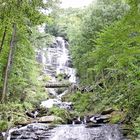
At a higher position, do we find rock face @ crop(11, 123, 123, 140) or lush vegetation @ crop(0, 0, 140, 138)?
lush vegetation @ crop(0, 0, 140, 138)

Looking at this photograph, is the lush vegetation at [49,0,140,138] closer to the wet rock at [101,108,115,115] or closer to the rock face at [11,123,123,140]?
the wet rock at [101,108,115,115]

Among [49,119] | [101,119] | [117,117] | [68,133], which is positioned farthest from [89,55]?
[68,133]

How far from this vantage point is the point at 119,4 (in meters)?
22.6

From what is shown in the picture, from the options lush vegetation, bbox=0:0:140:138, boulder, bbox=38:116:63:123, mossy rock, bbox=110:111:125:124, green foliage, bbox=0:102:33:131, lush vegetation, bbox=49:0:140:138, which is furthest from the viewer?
boulder, bbox=38:116:63:123

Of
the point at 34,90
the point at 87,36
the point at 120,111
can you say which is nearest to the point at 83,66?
the point at 87,36

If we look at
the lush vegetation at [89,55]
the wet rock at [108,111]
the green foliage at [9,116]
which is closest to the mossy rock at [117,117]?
the lush vegetation at [89,55]

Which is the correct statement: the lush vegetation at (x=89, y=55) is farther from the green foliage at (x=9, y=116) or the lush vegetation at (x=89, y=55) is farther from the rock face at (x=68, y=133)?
the rock face at (x=68, y=133)

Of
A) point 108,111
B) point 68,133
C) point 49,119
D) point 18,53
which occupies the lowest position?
point 68,133

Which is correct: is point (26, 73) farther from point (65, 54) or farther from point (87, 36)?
point (65, 54)

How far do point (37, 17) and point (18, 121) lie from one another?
541cm

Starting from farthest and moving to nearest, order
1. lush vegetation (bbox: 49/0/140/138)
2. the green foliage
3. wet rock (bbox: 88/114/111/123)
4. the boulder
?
the boulder
wet rock (bbox: 88/114/111/123)
the green foliage
lush vegetation (bbox: 49/0/140/138)

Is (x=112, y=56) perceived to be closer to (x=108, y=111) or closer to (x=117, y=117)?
(x=108, y=111)

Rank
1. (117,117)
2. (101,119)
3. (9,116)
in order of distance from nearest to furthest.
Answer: (117,117) → (9,116) → (101,119)

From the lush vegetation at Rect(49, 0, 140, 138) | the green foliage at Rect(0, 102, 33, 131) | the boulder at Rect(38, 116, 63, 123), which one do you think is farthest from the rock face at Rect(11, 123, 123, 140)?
the boulder at Rect(38, 116, 63, 123)
